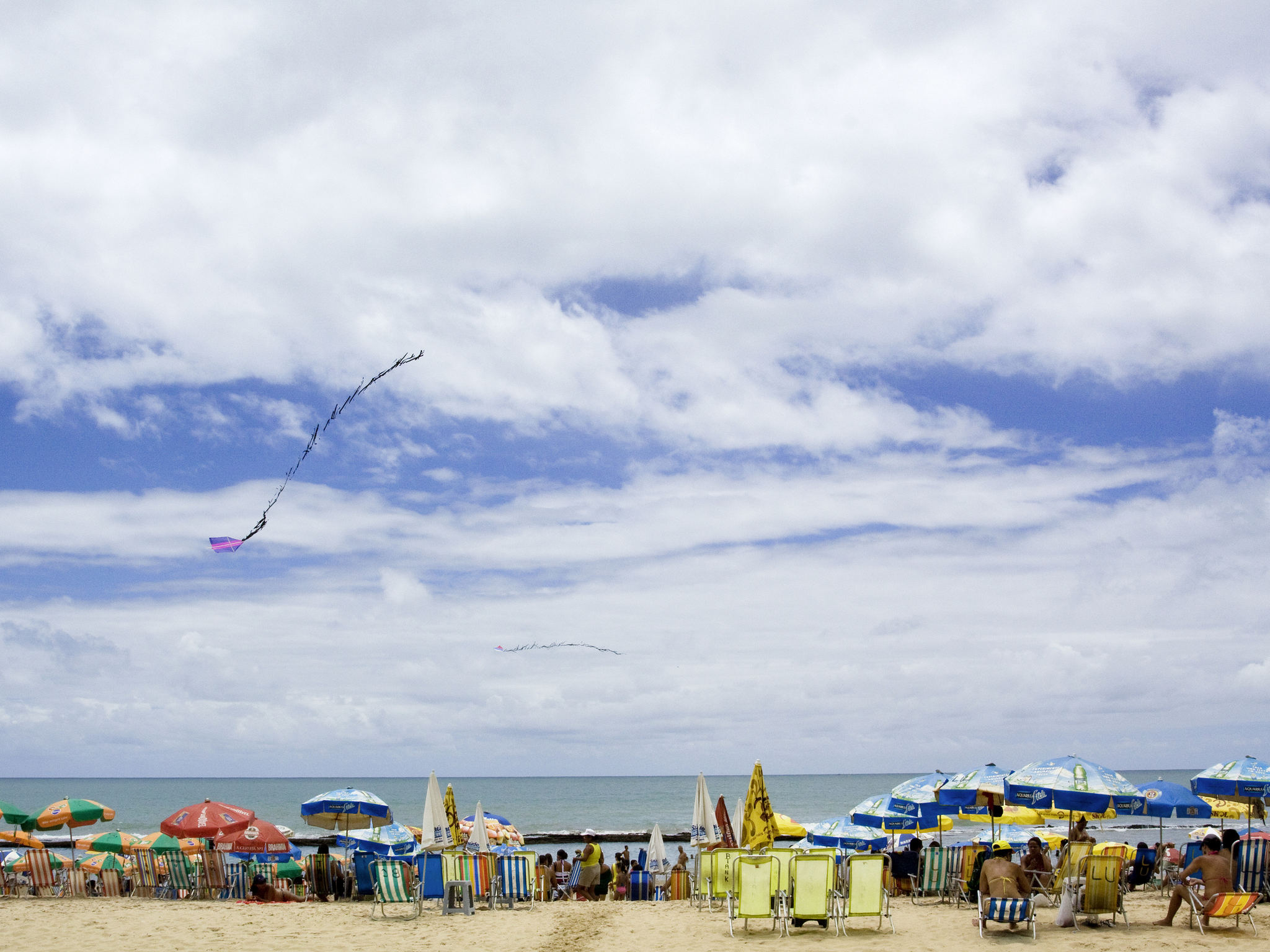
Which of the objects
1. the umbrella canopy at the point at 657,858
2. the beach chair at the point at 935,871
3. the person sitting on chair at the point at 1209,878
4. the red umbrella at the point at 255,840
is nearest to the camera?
the person sitting on chair at the point at 1209,878

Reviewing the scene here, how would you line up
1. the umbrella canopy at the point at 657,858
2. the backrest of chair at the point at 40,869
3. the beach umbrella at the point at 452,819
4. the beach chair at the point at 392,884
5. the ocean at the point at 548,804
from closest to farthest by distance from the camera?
the beach chair at the point at 392,884
the backrest of chair at the point at 40,869
the beach umbrella at the point at 452,819
the umbrella canopy at the point at 657,858
the ocean at the point at 548,804

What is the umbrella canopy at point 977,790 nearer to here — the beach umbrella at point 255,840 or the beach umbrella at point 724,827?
the beach umbrella at point 724,827

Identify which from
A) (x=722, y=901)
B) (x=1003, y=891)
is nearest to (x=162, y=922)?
(x=722, y=901)

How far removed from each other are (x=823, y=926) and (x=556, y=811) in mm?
61204

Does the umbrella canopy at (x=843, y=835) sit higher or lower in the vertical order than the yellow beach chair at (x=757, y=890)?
lower

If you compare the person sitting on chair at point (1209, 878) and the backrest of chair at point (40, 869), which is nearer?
the person sitting on chair at point (1209, 878)

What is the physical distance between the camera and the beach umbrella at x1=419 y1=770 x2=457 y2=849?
46.2ft

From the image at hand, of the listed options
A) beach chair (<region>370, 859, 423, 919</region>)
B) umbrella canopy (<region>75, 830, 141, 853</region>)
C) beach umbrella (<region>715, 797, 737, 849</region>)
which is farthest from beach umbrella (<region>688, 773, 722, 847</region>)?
umbrella canopy (<region>75, 830, 141, 853</region>)

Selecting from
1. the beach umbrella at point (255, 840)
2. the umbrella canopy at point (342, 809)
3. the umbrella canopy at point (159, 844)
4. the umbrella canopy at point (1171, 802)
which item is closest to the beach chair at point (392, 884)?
the umbrella canopy at point (342, 809)

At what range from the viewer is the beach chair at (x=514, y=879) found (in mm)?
13016

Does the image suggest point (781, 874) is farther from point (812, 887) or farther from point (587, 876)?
point (587, 876)

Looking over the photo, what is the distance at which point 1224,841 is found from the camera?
11.5 m

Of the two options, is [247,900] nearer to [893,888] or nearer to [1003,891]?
[893,888]

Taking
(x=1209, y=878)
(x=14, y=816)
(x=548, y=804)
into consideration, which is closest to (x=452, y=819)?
(x=14, y=816)
